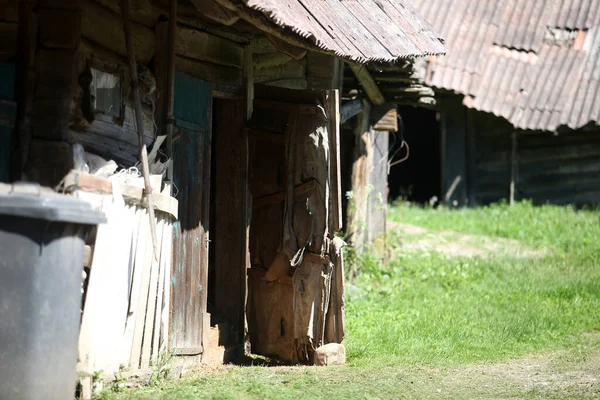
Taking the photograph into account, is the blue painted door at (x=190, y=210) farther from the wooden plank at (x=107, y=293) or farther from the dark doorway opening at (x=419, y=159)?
the dark doorway opening at (x=419, y=159)

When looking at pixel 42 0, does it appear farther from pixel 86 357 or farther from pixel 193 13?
pixel 86 357

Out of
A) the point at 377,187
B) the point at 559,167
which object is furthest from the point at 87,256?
the point at 559,167

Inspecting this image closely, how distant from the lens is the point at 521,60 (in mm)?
17422

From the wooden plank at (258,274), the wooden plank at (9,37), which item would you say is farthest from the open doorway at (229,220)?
the wooden plank at (9,37)

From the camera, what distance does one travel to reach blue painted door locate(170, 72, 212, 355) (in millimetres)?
7320

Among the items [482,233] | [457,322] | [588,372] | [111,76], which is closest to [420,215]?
[482,233]

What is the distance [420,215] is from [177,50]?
9.85m

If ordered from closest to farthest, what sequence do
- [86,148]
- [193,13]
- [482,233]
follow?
[86,148] → [193,13] → [482,233]

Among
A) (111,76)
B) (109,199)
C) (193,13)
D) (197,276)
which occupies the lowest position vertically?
(197,276)

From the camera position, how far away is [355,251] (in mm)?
12336

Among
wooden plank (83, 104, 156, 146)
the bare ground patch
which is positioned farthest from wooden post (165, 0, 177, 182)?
the bare ground patch

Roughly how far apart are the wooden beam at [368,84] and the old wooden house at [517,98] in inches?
165

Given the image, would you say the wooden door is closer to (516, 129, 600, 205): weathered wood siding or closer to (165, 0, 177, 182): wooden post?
(165, 0, 177, 182): wooden post

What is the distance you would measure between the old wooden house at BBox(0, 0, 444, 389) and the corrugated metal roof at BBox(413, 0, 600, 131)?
22.7 feet
